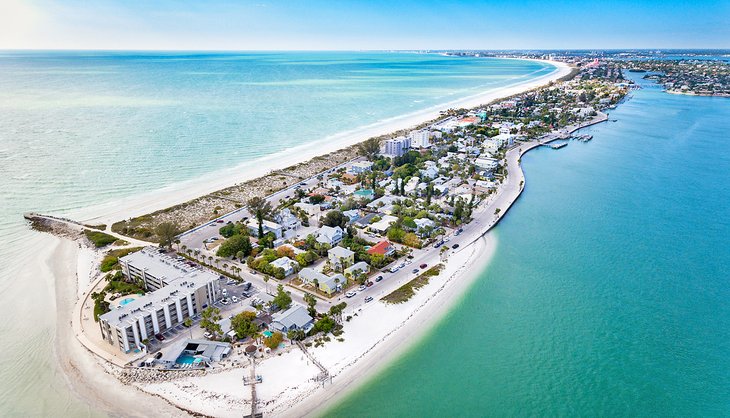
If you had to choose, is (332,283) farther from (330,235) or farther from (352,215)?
(352,215)

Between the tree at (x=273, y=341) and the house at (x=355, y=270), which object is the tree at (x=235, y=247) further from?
the tree at (x=273, y=341)

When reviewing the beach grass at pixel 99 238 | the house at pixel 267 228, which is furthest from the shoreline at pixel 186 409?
the house at pixel 267 228

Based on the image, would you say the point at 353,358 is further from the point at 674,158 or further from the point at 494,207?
the point at 674,158

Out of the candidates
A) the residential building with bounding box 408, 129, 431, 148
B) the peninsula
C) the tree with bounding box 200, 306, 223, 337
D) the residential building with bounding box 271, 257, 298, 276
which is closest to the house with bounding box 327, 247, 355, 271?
the peninsula

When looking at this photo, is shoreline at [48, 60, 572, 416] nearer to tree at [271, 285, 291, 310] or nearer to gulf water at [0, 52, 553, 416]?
gulf water at [0, 52, 553, 416]

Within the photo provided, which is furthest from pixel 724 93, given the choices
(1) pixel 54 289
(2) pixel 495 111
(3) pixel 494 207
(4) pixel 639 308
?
(1) pixel 54 289
